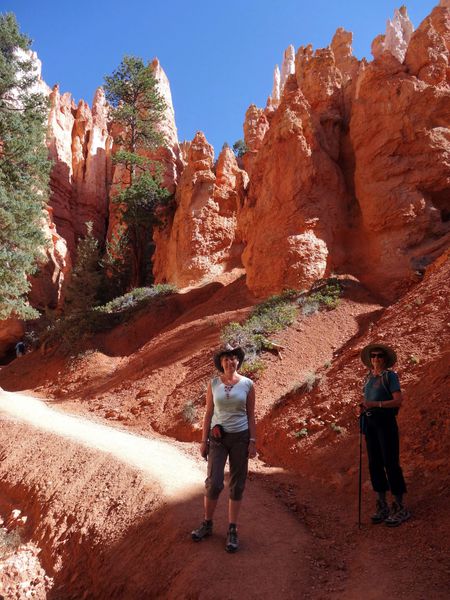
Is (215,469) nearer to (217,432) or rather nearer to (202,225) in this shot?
(217,432)

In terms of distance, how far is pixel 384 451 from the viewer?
4.62 m

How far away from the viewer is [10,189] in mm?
16000

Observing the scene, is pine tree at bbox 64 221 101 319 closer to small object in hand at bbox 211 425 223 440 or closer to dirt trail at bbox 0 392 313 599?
dirt trail at bbox 0 392 313 599

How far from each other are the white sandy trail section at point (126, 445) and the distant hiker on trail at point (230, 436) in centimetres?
149

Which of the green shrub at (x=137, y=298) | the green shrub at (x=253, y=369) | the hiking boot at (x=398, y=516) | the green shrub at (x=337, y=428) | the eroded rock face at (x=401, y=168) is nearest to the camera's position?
the hiking boot at (x=398, y=516)

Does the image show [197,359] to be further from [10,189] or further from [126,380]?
[10,189]

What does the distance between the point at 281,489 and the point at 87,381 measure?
10493 millimetres

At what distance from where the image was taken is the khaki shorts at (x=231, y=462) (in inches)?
171

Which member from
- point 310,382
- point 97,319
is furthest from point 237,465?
point 97,319

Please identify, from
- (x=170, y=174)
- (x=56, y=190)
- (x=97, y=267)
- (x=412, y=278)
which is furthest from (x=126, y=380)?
(x=56, y=190)

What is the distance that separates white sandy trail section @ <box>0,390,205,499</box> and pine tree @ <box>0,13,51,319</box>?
4721 millimetres

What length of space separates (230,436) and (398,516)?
1.96 m

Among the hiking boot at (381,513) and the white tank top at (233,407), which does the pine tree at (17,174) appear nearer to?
the white tank top at (233,407)

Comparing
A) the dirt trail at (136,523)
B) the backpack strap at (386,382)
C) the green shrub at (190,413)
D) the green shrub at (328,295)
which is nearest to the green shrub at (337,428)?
the dirt trail at (136,523)
